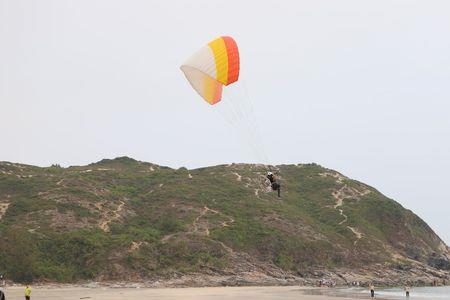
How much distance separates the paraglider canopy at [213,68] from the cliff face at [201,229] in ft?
121

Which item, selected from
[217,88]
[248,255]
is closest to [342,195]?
[248,255]

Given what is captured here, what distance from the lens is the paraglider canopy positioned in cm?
3281

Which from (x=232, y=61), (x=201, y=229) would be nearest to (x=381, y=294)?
(x=201, y=229)

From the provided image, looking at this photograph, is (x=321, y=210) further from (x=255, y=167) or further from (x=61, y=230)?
(x=61, y=230)

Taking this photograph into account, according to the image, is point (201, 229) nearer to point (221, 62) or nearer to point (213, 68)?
point (213, 68)

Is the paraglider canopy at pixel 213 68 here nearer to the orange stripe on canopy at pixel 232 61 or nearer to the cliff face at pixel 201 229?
the orange stripe on canopy at pixel 232 61

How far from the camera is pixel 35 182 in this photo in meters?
87.1

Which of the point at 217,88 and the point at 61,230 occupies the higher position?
the point at 217,88

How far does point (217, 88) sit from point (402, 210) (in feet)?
256

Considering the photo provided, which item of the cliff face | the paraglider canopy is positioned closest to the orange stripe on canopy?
the paraglider canopy

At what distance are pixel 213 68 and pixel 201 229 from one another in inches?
1967

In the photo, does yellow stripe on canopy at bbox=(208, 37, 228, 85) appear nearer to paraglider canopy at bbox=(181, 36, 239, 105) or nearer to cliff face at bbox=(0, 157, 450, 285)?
paraglider canopy at bbox=(181, 36, 239, 105)

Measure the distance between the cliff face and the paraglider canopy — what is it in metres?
36.9

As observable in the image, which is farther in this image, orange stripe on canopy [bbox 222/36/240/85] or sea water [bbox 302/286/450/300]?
sea water [bbox 302/286/450/300]
